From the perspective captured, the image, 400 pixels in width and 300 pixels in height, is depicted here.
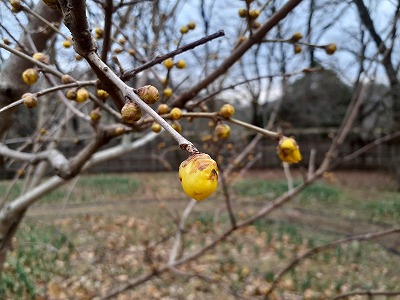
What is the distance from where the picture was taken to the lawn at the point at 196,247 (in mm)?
3930

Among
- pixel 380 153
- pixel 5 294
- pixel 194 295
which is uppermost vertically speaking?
pixel 380 153

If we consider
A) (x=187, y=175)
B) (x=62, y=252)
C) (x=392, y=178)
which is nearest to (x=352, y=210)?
(x=392, y=178)

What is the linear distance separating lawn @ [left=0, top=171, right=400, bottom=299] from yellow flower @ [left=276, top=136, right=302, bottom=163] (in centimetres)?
184

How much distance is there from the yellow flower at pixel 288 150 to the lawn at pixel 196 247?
1.84 metres

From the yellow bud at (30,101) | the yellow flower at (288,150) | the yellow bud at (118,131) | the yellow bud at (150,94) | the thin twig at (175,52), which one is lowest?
the yellow flower at (288,150)

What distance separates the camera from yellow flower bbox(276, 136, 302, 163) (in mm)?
750

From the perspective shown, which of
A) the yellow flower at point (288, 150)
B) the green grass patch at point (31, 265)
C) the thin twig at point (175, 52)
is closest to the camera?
the thin twig at point (175, 52)

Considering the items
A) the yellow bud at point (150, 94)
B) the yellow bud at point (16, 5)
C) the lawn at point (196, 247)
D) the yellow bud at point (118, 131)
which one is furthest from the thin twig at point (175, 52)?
the lawn at point (196, 247)

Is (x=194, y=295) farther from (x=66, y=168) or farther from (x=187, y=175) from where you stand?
(x=187, y=175)

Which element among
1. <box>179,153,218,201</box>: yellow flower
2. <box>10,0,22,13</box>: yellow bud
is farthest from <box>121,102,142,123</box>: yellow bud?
<box>10,0,22,13</box>: yellow bud

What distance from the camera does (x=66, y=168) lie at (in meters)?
1.44

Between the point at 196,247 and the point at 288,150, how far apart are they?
5.00 meters

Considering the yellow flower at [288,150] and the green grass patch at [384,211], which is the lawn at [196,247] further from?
the yellow flower at [288,150]

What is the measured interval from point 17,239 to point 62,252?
0.94 metres
